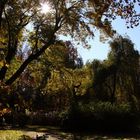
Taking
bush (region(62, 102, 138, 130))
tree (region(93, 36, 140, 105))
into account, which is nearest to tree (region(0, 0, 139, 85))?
bush (region(62, 102, 138, 130))

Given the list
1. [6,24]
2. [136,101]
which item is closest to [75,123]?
[6,24]

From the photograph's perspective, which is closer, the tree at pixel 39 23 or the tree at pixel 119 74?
the tree at pixel 39 23

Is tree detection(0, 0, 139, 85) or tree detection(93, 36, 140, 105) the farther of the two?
tree detection(93, 36, 140, 105)

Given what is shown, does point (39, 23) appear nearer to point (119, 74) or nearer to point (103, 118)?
point (103, 118)

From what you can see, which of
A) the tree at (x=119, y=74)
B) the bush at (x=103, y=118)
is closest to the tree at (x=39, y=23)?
the bush at (x=103, y=118)

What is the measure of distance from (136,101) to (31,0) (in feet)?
82.0

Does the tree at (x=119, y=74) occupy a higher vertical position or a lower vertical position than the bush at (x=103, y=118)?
higher

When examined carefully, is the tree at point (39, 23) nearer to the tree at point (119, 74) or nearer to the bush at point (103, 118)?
the bush at point (103, 118)

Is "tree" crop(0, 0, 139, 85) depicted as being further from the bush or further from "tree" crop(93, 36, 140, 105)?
"tree" crop(93, 36, 140, 105)

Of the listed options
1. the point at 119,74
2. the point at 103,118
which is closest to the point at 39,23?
the point at 103,118

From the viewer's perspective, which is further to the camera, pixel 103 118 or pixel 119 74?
pixel 119 74

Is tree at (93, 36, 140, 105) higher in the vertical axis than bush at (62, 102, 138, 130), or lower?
higher

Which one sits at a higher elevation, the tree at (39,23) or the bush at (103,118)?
the tree at (39,23)

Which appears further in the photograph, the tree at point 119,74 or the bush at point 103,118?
the tree at point 119,74
